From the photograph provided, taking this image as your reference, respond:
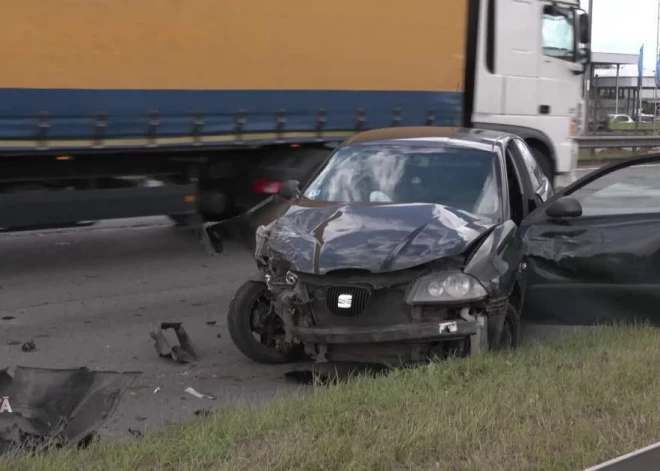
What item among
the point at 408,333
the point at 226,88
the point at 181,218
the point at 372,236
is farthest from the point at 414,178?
the point at 181,218

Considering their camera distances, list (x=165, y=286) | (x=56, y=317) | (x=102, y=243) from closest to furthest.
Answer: (x=56, y=317), (x=165, y=286), (x=102, y=243)

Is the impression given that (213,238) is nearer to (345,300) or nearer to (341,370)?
(341,370)

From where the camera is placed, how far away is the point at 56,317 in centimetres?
848

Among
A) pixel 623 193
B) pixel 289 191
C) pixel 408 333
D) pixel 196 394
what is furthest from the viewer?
pixel 289 191

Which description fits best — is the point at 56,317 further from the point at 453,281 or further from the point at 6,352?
the point at 453,281

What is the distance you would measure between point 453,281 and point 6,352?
134 inches

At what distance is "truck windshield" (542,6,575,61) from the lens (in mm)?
14273

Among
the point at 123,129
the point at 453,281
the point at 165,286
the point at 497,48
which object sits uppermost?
the point at 497,48

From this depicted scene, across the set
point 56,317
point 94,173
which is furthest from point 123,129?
point 56,317

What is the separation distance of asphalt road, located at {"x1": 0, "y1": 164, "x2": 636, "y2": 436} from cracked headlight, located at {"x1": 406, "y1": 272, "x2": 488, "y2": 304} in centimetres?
104

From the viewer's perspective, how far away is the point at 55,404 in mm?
5047

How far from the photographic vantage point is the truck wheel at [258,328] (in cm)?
697

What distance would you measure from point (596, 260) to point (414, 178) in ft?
4.89

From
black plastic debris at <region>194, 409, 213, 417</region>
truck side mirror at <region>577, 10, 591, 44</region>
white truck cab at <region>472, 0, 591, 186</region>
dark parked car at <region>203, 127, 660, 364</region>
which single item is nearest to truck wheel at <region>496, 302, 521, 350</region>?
dark parked car at <region>203, 127, 660, 364</region>
